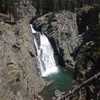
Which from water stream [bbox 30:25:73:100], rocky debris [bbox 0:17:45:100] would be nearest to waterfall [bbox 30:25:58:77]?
water stream [bbox 30:25:73:100]

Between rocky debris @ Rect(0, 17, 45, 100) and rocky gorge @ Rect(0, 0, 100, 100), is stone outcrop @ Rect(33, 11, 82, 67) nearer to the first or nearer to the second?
rocky gorge @ Rect(0, 0, 100, 100)

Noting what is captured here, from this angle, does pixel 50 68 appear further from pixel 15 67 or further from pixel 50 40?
pixel 15 67

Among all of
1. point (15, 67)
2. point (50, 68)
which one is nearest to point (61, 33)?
point (50, 68)

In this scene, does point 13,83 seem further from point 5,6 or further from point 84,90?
point 5,6

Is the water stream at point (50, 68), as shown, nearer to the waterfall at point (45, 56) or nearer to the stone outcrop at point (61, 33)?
the waterfall at point (45, 56)

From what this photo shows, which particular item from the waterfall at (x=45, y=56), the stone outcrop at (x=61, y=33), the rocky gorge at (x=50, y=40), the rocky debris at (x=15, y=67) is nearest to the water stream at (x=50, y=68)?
the waterfall at (x=45, y=56)
